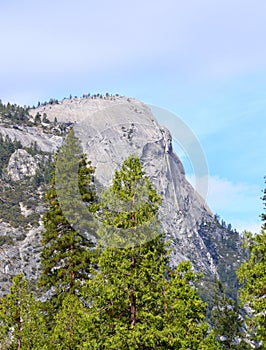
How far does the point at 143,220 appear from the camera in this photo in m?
21.4

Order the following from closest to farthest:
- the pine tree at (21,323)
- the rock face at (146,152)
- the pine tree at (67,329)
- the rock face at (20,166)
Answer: the rock face at (146,152), the pine tree at (21,323), the pine tree at (67,329), the rock face at (20,166)

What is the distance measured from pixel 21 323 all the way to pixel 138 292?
20.1 ft

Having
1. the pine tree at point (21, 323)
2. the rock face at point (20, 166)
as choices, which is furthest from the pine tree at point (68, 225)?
the rock face at point (20, 166)

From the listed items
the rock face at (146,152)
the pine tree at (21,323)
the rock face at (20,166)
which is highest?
the rock face at (20,166)

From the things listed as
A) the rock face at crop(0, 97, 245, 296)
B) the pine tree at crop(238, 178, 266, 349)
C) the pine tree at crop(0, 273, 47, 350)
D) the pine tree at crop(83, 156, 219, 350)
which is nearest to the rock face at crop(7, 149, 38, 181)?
the rock face at crop(0, 97, 245, 296)

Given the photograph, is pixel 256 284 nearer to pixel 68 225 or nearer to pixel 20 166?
pixel 68 225

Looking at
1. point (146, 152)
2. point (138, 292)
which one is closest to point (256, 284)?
point (138, 292)

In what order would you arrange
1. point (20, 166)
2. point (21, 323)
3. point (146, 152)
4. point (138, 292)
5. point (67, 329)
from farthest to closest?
1. point (20, 166)
2. point (67, 329)
3. point (21, 323)
4. point (146, 152)
5. point (138, 292)

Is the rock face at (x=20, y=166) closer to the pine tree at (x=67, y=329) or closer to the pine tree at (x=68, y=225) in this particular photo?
the pine tree at (x=68, y=225)

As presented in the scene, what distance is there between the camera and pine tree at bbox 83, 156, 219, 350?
19.4 m

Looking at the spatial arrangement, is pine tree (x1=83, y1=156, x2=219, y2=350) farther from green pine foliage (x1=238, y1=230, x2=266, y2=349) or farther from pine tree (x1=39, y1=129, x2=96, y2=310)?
pine tree (x1=39, y1=129, x2=96, y2=310)

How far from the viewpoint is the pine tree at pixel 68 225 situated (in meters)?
32.5

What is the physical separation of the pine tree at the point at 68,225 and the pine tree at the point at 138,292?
9.80 metres

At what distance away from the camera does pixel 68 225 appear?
3444 centimetres
